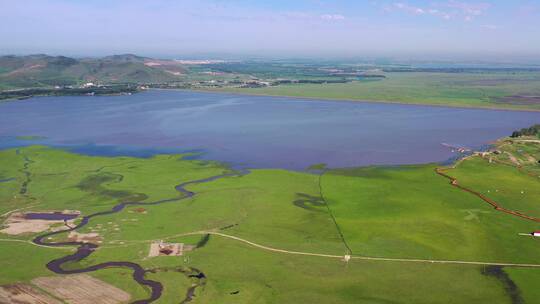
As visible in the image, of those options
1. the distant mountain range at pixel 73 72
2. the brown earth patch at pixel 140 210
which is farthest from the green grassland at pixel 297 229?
the distant mountain range at pixel 73 72

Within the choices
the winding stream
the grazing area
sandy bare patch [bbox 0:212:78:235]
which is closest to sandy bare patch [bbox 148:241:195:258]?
the winding stream

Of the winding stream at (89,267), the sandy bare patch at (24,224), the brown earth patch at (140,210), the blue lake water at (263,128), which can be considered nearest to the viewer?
the winding stream at (89,267)

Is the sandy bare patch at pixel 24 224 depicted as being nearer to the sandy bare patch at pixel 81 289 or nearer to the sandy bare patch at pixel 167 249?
the sandy bare patch at pixel 167 249

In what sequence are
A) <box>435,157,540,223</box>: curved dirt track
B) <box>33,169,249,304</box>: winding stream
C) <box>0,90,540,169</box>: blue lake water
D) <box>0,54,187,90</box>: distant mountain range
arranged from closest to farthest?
<box>33,169,249,304</box>: winding stream → <box>435,157,540,223</box>: curved dirt track → <box>0,90,540,169</box>: blue lake water → <box>0,54,187,90</box>: distant mountain range

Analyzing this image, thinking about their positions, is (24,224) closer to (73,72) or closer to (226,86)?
(226,86)

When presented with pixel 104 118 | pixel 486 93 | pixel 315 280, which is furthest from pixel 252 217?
pixel 486 93

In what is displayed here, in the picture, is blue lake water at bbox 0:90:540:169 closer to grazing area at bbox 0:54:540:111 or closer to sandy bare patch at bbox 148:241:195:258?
grazing area at bbox 0:54:540:111
